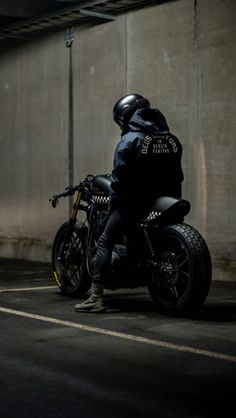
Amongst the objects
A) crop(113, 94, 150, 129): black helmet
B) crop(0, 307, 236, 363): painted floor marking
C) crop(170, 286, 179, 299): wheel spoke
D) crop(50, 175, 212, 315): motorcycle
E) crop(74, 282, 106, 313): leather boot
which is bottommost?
crop(0, 307, 236, 363): painted floor marking

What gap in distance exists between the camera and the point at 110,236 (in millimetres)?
8578

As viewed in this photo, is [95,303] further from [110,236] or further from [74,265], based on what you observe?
[74,265]

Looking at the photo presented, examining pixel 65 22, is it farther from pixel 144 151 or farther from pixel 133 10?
pixel 144 151

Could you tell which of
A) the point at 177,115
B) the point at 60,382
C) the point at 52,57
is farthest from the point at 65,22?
the point at 60,382

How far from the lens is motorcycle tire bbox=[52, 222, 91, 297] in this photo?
9617 millimetres

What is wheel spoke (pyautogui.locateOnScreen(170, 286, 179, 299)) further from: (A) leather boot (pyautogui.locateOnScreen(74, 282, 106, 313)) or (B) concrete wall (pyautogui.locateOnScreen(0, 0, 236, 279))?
(B) concrete wall (pyautogui.locateOnScreen(0, 0, 236, 279))

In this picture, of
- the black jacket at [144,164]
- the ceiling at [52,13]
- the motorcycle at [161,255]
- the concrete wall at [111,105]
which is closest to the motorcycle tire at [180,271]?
→ the motorcycle at [161,255]

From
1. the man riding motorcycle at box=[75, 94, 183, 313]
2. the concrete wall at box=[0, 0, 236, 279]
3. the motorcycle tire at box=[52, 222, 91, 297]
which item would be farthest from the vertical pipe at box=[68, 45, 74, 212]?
the man riding motorcycle at box=[75, 94, 183, 313]

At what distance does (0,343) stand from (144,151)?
8.03 ft

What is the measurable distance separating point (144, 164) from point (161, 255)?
34.9 inches

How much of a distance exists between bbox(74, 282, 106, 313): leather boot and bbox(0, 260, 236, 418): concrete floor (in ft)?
0.35

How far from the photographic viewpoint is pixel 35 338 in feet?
23.5

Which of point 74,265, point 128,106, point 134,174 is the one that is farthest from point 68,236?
point 128,106

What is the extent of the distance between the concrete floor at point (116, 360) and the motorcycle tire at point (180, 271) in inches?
6.8
